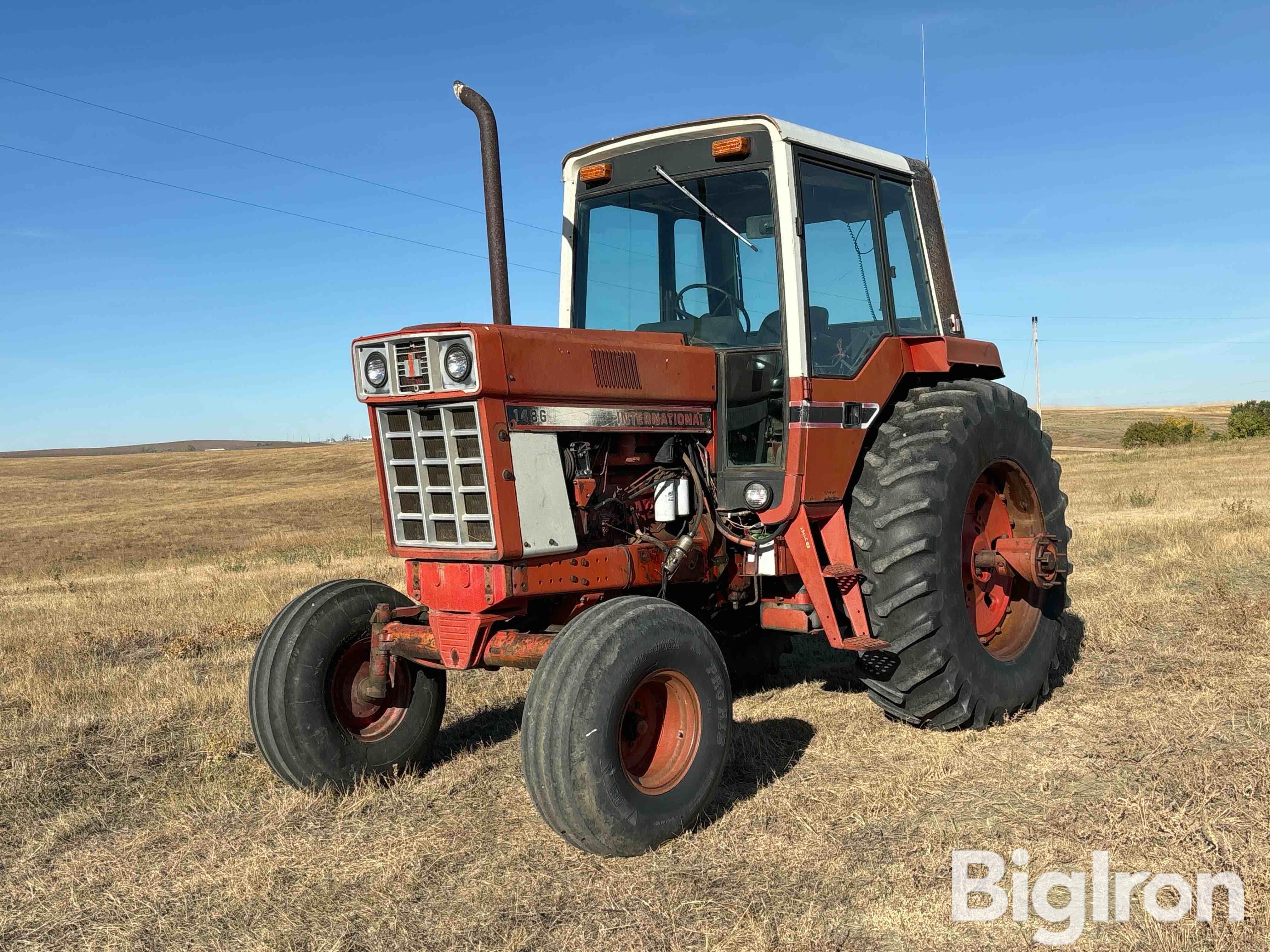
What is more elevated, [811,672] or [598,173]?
[598,173]

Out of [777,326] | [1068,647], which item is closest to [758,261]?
[777,326]

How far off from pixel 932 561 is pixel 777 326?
1298mm

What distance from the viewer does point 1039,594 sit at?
6016 millimetres

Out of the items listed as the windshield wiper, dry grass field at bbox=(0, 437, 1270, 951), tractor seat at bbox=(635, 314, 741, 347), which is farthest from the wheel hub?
the windshield wiper

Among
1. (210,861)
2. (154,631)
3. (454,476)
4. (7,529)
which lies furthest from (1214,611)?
(7,529)

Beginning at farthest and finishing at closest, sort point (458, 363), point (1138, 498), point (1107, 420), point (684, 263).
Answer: point (1107, 420) → point (1138, 498) → point (684, 263) → point (458, 363)

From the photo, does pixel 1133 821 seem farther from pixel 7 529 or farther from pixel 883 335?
pixel 7 529

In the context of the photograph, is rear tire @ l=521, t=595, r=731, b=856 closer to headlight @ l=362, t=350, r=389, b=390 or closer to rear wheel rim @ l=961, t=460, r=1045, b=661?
headlight @ l=362, t=350, r=389, b=390

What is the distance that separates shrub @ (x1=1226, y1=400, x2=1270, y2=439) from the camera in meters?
37.6

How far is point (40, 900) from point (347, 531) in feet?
55.3

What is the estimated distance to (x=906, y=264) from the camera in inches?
229

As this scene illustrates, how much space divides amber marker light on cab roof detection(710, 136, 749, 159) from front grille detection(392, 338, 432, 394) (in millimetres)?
1729

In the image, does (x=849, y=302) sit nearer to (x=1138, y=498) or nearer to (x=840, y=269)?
(x=840, y=269)

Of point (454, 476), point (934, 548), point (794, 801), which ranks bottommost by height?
point (794, 801)
